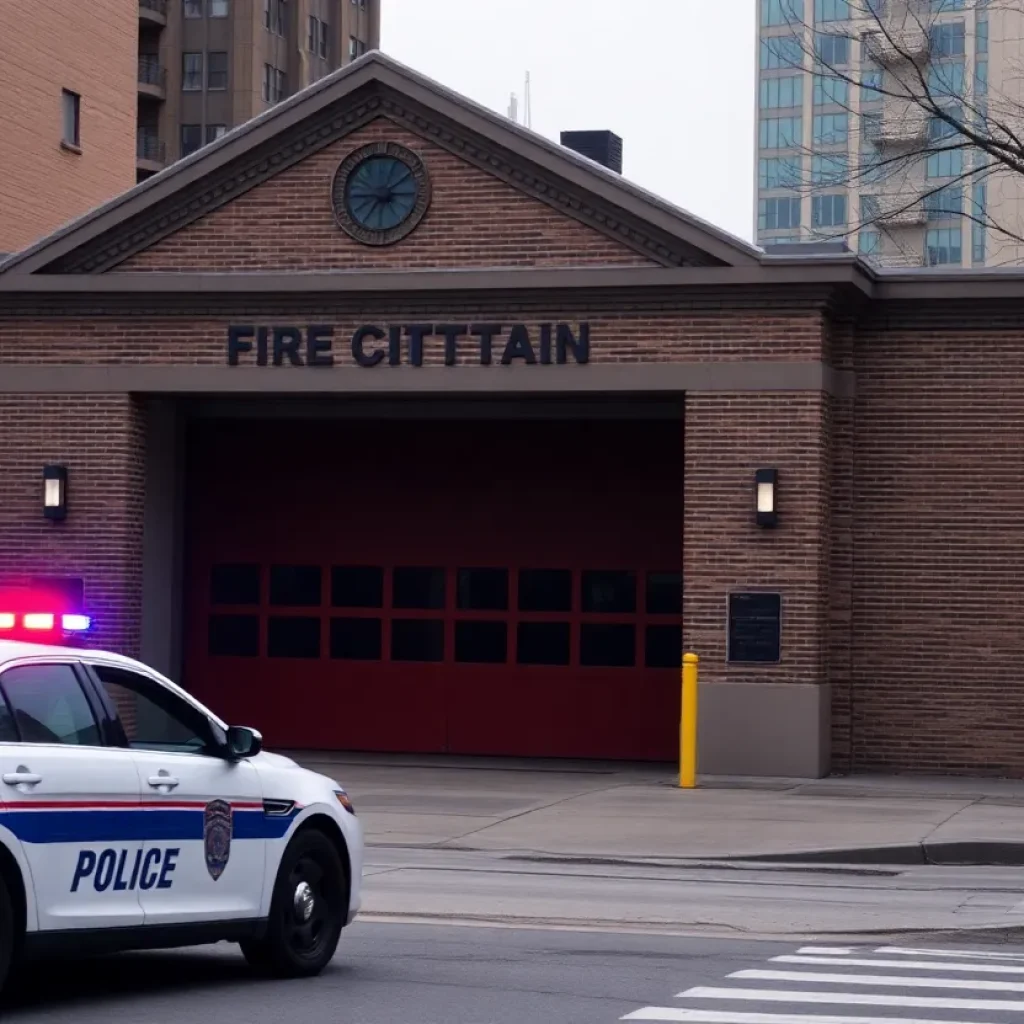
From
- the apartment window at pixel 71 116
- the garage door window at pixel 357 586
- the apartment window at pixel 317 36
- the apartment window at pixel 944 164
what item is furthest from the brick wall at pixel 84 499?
the apartment window at pixel 944 164

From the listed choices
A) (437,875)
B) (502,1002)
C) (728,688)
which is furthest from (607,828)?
(502,1002)

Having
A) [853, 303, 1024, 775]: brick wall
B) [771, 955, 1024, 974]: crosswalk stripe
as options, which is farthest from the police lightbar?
[853, 303, 1024, 775]: brick wall

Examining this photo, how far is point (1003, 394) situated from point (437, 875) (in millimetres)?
9774

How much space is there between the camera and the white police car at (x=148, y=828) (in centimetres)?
822

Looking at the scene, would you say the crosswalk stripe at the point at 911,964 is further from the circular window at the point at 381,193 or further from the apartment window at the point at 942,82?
the apartment window at the point at 942,82

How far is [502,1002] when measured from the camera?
30.1 feet

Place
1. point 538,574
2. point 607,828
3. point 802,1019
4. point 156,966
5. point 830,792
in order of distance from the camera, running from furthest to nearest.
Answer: point 538,574, point 830,792, point 607,828, point 156,966, point 802,1019

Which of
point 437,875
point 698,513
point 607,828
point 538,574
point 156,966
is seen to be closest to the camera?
point 156,966

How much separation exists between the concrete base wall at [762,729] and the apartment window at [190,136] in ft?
195

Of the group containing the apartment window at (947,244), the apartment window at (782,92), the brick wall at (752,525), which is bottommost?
the brick wall at (752,525)

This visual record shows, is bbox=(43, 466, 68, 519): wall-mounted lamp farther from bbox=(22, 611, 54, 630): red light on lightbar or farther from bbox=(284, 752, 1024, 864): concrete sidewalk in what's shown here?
bbox=(22, 611, 54, 630): red light on lightbar

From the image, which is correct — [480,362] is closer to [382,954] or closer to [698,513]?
[698,513]

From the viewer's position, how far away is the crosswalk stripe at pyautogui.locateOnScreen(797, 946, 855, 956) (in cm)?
1100

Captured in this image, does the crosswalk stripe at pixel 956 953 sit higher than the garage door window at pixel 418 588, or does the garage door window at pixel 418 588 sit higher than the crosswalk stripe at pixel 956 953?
the garage door window at pixel 418 588
